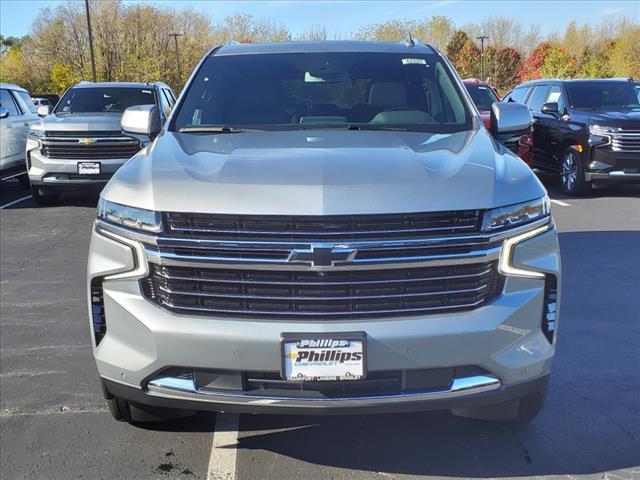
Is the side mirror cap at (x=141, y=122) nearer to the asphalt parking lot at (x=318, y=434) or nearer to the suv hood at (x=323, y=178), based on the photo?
the suv hood at (x=323, y=178)

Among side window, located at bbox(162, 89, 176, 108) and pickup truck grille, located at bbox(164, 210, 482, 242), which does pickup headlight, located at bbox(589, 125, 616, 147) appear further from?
pickup truck grille, located at bbox(164, 210, 482, 242)

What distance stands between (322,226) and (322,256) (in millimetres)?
115

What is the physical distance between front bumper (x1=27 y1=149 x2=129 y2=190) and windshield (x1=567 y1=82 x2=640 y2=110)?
7.55 metres

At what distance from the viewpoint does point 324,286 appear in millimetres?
2559

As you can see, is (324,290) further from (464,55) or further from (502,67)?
(502,67)

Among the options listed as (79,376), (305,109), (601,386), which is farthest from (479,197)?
(79,376)

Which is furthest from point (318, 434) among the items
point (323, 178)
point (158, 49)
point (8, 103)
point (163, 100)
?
point (158, 49)

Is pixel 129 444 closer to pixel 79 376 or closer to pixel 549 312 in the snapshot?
pixel 79 376

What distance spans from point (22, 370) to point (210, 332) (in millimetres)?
2255

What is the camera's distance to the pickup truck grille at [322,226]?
252cm

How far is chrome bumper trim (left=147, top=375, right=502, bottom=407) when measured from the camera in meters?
2.59

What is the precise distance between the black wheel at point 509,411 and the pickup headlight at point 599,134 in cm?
813

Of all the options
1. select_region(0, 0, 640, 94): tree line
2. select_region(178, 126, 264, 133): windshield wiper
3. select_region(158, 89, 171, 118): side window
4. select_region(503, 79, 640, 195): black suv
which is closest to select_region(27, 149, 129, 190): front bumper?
select_region(158, 89, 171, 118): side window

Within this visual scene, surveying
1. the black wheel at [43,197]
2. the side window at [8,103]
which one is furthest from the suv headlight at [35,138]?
the side window at [8,103]
